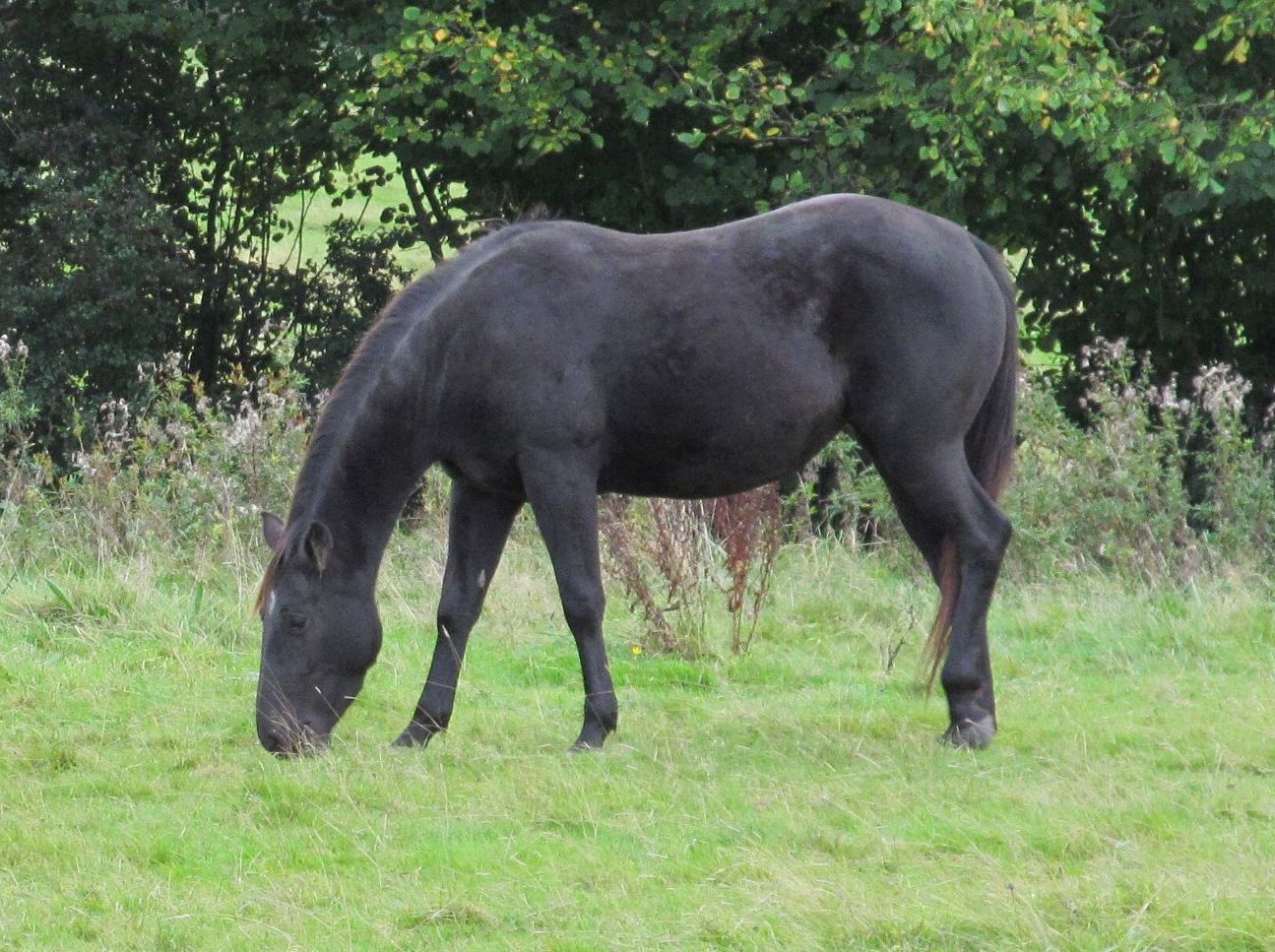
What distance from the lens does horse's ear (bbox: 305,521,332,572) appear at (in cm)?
616

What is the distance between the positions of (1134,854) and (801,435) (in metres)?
2.28

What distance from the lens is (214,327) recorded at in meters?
17.7

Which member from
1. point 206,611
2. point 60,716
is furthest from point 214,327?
point 60,716

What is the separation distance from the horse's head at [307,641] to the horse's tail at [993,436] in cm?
222

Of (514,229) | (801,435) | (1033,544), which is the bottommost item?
(1033,544)

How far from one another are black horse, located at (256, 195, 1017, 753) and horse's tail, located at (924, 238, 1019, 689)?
0.11 meters

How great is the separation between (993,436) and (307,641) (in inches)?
110

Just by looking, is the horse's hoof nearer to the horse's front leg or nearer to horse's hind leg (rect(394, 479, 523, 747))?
the horse's front leg

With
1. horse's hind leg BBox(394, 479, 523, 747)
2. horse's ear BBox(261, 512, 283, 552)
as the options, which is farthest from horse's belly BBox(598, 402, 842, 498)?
horse's ear BBox(261, 512, 283, 552)

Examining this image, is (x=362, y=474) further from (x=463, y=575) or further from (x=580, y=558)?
(x=580, y=558)

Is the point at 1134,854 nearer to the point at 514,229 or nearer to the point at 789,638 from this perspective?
the point at 514,229

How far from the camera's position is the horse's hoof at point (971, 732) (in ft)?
20.4

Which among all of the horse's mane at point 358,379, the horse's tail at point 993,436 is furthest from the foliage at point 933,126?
the horse's mane at point 358,379

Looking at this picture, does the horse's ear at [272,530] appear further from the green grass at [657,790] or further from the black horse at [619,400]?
the green grass at [657,790]
